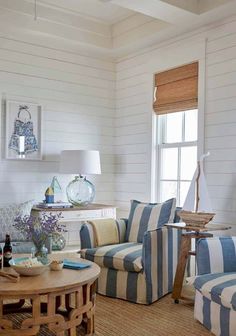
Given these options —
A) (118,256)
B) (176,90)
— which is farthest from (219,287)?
(176,90)

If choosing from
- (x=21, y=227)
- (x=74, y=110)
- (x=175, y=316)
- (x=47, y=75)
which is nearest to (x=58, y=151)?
(x=74, y=110)

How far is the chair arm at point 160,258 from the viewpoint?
3.41m

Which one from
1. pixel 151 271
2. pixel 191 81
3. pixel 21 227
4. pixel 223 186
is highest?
pixel 191 81

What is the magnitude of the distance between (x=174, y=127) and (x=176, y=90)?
422 millimetres

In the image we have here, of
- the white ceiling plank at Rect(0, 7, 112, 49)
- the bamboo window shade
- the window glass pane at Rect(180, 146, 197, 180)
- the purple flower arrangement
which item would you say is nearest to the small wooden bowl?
the purple flower arrangement

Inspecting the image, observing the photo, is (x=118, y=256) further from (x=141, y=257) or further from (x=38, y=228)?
(x=38, y=228)

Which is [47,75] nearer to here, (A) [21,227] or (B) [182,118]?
(B) [182,118]

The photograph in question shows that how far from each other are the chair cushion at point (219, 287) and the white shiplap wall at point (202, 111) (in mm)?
1108

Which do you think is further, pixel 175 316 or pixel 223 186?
pixel 223 186

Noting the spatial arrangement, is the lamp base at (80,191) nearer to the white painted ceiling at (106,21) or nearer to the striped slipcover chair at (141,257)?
the striped slipcover chair at (141,257)

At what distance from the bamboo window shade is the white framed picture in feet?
4.53

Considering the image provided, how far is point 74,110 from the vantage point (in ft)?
16.2

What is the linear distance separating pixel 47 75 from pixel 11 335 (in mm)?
3124

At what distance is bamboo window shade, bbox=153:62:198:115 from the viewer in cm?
427
